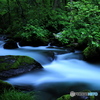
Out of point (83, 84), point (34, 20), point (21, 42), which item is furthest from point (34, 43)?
point (83, 84)

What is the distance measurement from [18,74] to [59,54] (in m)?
4.09

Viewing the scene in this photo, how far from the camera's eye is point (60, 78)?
5637mm

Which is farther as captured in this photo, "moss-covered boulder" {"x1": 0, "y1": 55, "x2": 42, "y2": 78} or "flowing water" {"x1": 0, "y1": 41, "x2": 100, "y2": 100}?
"moss-covered boulder" {"x1": 0, "y1": 55, "x2": 42, "y2": 78}

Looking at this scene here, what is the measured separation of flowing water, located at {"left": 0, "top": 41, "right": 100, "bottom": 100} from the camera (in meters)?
4.62

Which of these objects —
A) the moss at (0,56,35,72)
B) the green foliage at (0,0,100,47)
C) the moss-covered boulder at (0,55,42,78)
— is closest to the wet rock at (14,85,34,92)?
the moss-covered boulder at (0,55,42,78)

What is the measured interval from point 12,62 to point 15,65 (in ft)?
0.72

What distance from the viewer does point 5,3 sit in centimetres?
1720

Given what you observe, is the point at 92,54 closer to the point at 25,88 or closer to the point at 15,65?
the point at 15,65

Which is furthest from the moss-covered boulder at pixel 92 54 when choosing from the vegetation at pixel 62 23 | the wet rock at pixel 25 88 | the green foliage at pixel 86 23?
the wet rock at pixel 25 88

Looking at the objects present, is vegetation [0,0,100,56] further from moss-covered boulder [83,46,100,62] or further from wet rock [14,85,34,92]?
wet rock [14,85,34,92]

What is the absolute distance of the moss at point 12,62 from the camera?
552 centimetres

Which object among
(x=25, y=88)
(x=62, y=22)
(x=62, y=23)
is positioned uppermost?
(x=62, y=22)

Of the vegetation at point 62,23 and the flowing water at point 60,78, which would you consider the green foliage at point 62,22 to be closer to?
the vegetation at point 62,23

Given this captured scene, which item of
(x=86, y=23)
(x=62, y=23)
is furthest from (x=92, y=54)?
(x=62, y=23)
